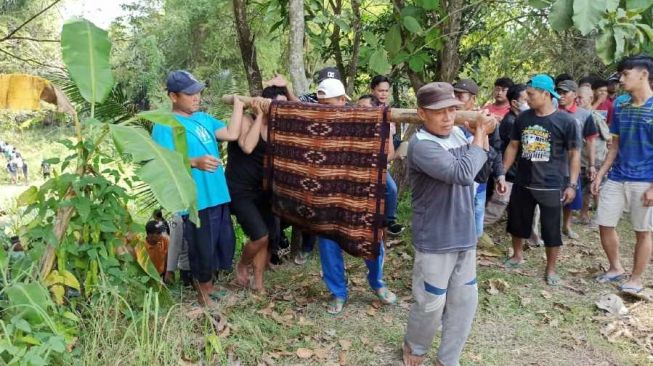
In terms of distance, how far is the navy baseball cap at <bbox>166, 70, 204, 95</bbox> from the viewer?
3.57 m

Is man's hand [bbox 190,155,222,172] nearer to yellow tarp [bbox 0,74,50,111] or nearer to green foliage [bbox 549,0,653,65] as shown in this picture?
yellow tarp [bbox 0,74,50,111]

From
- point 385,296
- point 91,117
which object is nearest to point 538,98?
point 385,296

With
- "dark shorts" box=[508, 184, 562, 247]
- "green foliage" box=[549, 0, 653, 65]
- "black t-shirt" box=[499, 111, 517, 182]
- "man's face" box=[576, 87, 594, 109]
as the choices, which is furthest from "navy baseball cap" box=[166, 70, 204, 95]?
"man's face" box=[576, 87, 594, 109]

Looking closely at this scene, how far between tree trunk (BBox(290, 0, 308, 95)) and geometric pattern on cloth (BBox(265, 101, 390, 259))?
0.84 metres

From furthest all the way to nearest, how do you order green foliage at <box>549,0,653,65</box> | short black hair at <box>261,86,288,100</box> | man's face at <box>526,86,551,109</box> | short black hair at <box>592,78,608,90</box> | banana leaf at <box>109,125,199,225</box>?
1. short black hair at <box>592,78,608,90</box>
2. man's face at <box>526,86,551,109</box>
3. short black hair at <box>261,86,288,100</box>
4. green foliage at <box>549,0,653,65</box>
5. banana leaf at <box>109,125,199,225</box>

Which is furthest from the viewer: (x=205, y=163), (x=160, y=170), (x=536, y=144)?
(x=536, y=144)

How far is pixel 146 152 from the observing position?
2.62m

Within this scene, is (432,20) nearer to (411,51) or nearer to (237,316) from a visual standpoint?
(411,51)

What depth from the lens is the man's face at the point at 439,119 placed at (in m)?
2.84

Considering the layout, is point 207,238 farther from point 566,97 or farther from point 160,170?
point 566,97

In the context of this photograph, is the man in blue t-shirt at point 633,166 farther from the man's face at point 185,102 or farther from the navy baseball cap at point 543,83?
the man's face at point 185,102

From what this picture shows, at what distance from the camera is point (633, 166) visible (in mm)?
4121

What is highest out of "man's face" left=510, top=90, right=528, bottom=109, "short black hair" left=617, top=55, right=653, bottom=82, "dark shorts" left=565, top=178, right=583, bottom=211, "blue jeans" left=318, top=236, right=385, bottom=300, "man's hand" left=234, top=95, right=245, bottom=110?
"short black hair" left=617, top=55, right=653, bottom=82

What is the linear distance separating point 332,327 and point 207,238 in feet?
3.67
